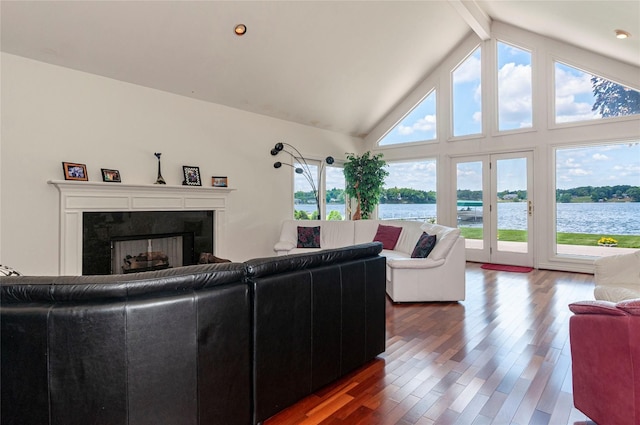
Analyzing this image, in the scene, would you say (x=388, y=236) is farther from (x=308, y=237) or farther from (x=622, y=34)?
(x=622, y=34)

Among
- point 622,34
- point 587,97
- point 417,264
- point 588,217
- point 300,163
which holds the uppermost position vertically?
point 622,34

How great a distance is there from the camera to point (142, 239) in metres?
4.31

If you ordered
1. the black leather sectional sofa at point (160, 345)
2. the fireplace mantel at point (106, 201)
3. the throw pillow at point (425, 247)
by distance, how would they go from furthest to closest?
the throw pillow at point (425, 247), the fireplace mantel at point (106, 201), the black leather sectional sofa at point (160, 345)

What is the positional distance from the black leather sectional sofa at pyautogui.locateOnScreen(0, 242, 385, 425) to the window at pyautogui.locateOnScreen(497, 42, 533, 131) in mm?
5759

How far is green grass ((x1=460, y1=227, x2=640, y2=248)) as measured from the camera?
514 centimetres

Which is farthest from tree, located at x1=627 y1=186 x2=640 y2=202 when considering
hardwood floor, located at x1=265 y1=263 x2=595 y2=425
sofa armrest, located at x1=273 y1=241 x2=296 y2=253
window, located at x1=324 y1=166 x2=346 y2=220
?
sofa armrest, located at x1=273 y1=241 x2=296 y2=253

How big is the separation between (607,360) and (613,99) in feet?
17.5

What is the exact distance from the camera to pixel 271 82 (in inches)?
203

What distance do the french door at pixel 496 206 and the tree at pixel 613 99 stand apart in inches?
47.6

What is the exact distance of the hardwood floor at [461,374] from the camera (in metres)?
1.84

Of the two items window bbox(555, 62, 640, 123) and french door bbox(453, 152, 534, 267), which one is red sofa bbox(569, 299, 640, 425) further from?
window bbox(555, 62, 640, 123)

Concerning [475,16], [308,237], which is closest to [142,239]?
[308,237]

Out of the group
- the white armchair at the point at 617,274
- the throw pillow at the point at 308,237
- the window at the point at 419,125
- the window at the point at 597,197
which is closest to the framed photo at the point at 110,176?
the throw pillow at the point at 308,237

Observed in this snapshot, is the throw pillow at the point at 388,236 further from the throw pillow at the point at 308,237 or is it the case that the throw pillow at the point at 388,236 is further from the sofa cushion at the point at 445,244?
the sofa cushion at the point at 445,244
